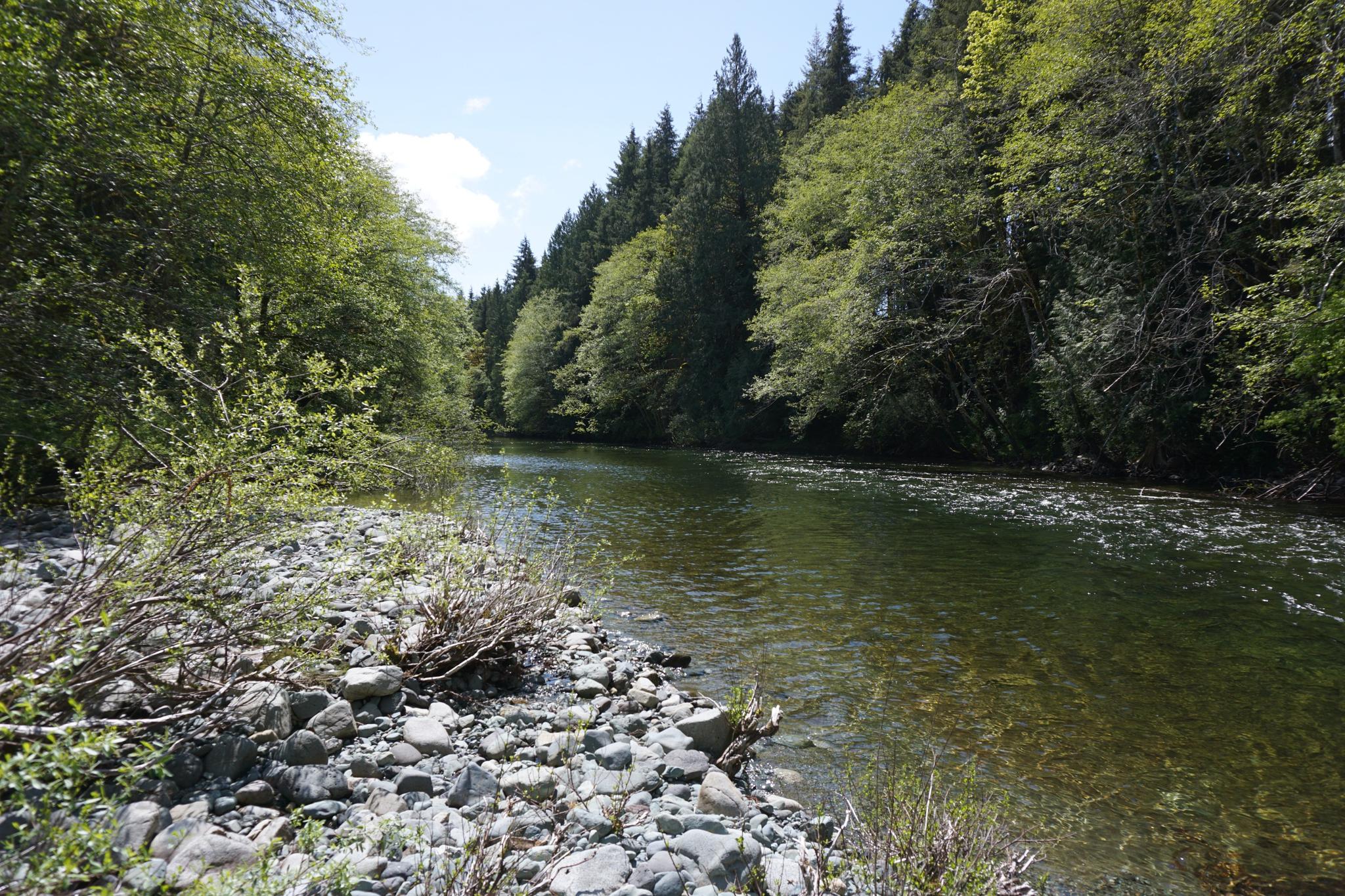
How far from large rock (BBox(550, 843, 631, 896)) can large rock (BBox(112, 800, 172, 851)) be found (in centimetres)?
182

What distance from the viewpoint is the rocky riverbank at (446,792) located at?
9.31 feet

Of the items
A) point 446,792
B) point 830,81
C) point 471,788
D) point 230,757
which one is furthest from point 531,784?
point 830,81

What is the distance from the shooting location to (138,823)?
290cm

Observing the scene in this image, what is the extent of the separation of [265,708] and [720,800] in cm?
292

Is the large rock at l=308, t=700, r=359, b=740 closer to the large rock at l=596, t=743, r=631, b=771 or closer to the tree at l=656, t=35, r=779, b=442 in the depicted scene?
the large rock at l=596, t=743, r=631, b=771

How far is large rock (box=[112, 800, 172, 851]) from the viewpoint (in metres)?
2.82

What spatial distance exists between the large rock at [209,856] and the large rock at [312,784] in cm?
59

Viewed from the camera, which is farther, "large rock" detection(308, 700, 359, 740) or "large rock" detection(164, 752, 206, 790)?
"large rock" detection(308, 700, 359, 740)

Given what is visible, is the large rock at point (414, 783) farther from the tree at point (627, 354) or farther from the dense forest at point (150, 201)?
the tree at point (627, 354)

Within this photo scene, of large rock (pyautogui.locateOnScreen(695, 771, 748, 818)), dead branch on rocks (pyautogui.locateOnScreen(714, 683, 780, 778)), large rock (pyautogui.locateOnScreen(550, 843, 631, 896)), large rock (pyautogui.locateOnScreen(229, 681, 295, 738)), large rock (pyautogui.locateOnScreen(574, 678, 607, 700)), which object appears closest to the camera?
large rock (pyautogui.locateOnScreen(550, 843, 631, 896))

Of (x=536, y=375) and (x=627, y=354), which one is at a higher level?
(x=627, y=354)

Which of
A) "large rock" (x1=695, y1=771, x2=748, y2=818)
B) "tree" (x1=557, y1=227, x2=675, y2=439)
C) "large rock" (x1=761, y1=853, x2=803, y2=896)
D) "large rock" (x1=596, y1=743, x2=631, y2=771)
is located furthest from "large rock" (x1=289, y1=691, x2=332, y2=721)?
"tree" (x1=557, y1=227, x2=675, y2=439)

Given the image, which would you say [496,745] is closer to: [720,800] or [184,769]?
[720,800]

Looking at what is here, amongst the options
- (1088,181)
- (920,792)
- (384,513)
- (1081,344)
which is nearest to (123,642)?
(920,792)
